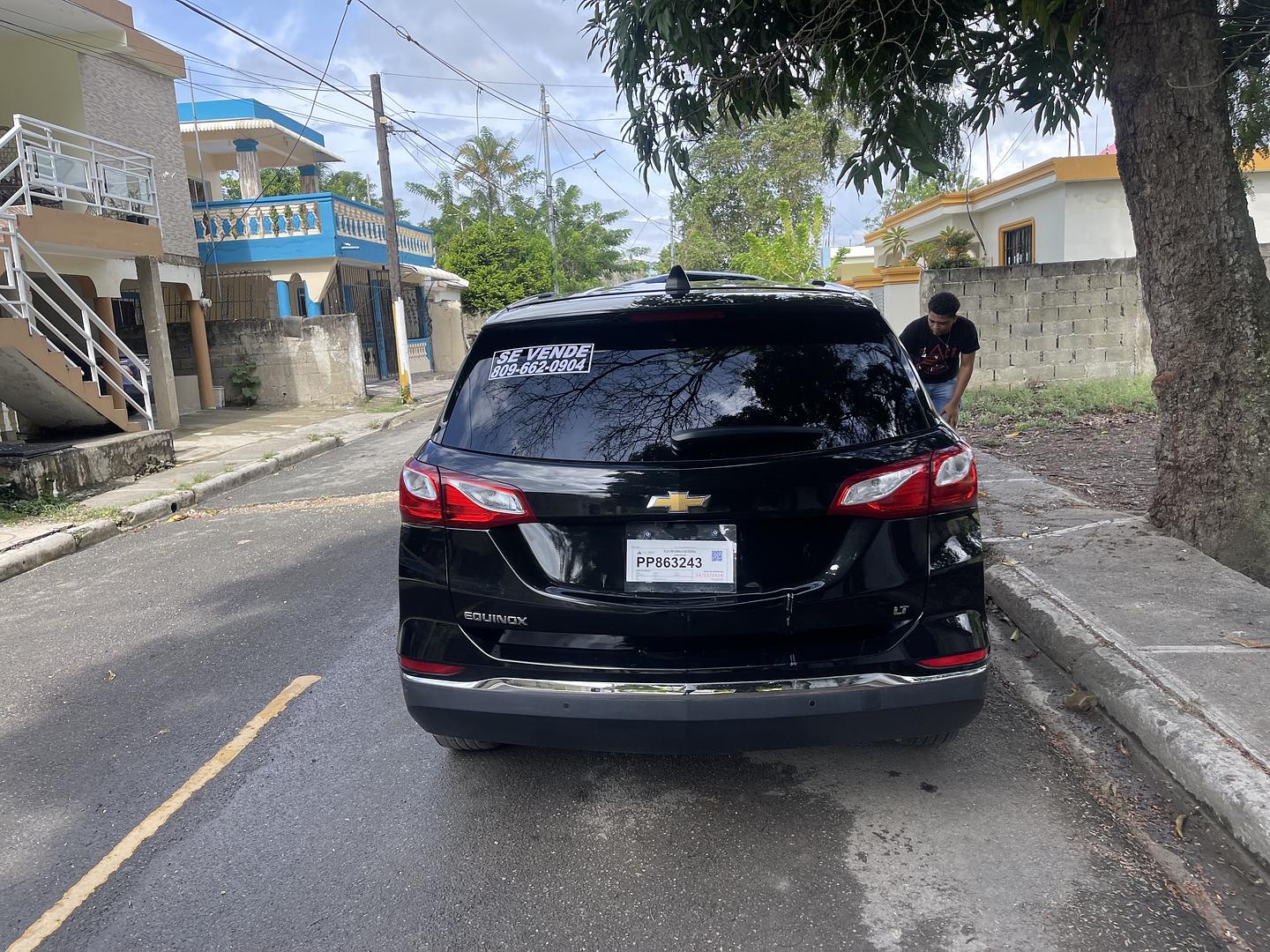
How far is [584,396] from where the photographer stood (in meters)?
3.01

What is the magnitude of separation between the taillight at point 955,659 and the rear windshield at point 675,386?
2.27 ft

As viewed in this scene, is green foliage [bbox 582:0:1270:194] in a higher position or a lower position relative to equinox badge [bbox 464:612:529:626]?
higher

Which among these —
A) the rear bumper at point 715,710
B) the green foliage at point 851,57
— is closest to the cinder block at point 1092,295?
the green foliage at point 851,57

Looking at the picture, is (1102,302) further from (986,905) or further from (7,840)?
(7,840)

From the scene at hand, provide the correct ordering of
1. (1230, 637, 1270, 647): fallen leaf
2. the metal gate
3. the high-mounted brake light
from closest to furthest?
the high-mounted brake light < (1230, 637, 1270, 647): fallen leaf < the metal gate

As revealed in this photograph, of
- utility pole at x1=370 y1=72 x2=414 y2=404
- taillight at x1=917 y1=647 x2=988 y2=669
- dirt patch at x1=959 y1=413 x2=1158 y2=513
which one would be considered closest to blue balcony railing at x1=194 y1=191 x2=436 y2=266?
utility pole at x1=370 y1=72 x2=414 y2=404

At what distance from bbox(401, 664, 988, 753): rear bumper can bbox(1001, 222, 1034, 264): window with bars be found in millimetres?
16623

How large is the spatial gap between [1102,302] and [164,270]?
1546 cm

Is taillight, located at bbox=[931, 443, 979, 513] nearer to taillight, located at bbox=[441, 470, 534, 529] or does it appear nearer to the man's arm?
taillight, located at bbox=[441, 470, 534, 529]

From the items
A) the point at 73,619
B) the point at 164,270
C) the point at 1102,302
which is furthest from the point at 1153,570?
the point at 164,270

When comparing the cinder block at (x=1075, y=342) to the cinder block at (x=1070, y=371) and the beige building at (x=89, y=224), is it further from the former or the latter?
the beige building at (x=89, y=224)

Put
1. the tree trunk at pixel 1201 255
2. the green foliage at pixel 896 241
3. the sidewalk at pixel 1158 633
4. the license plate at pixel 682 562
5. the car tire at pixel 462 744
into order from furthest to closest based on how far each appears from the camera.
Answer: the green foliage at pixel 896 241, the tree trunk at pixel 1201 255, the car tire at pixel 462 744, the sidewalk at pixel 1158 633, the license plate at pixel 682 562

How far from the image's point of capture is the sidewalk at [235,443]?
9781mm

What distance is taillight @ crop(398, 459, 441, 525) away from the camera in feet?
9.84
